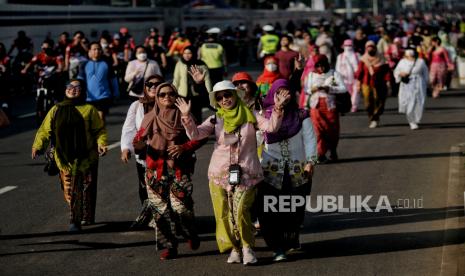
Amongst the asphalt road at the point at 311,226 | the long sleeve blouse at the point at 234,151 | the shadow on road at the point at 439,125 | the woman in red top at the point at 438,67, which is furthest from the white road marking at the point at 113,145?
the woman in red top at the point at 438,67

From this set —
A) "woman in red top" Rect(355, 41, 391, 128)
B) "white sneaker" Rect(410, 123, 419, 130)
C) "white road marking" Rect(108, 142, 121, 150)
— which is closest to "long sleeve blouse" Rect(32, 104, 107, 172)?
"white road marking" Rect(108, 142, 121, 150)

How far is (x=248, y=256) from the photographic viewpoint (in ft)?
33.6

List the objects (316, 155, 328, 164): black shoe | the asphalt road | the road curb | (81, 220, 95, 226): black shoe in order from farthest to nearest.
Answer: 1. (316, 155, 328, 164): black shoe
2. (81, 220, 95, 226): black shoe
3. the asphalt road
4. the road curb

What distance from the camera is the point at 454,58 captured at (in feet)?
114

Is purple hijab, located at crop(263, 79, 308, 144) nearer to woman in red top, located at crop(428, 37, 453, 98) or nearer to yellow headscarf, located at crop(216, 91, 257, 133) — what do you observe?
yellow headscarf, located at crop(216, 91, 257, 133)

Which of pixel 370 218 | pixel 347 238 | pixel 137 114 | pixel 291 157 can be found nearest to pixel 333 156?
pixel 370 218

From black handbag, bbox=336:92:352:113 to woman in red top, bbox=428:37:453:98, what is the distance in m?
13.0

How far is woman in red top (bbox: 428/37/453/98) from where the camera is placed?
29.7 m

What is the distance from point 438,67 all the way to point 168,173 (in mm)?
19904

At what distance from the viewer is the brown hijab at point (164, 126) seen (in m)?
10.7

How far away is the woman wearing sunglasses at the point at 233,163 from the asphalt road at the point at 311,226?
0.24 m

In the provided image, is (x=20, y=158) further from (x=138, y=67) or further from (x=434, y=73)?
(x=434, y=73)

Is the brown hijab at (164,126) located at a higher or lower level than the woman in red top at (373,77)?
higher

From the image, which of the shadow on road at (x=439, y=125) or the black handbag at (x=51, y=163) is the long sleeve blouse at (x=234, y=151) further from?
the shadow on road at (x=439, y=125)
